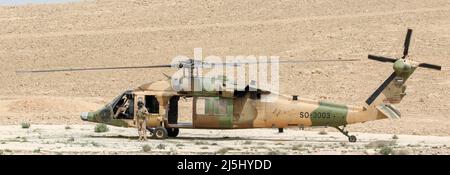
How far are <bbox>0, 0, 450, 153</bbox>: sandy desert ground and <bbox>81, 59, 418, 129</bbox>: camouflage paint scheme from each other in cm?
1412

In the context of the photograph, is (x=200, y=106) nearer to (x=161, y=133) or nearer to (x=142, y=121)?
(x=161, y=133)

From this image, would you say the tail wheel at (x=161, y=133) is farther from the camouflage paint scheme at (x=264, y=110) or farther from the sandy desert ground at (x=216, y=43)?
the sandy desert ground at (x=216, y=43)

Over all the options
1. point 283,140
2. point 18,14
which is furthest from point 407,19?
point 283,140

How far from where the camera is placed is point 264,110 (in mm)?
27750

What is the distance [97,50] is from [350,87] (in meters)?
19.4

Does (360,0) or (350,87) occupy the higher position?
(360,0)

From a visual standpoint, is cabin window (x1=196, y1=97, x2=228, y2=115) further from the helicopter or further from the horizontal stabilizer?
the horizontal stabilizer

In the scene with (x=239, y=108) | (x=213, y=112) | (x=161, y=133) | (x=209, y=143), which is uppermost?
(x=239, y=108)

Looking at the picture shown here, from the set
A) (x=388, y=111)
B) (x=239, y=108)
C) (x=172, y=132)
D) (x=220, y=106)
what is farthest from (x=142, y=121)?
(x=388, y=111)

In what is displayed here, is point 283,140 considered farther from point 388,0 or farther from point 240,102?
point 388,0

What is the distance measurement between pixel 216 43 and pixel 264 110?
120ft

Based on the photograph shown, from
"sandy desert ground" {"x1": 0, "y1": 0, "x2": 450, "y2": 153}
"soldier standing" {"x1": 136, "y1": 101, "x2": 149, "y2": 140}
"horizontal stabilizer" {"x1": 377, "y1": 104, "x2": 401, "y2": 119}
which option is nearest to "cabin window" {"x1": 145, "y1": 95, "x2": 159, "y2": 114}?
"soldier standing" {"x1": 136, "y1": 101, "x2": 149, "y2": 140}

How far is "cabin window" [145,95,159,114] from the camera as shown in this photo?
28.2 metres
